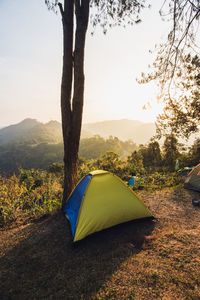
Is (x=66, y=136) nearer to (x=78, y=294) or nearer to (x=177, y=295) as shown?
(x=78, y=294)

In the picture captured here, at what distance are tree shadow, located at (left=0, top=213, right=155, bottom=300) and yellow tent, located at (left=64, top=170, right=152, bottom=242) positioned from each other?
20cm

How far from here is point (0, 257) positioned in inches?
110

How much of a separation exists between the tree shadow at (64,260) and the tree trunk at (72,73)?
2151mm

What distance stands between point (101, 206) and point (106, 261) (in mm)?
986

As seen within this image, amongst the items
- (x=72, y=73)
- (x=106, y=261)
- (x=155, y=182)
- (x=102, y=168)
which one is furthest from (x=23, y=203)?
(x=155, y=182)

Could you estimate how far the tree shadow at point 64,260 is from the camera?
2.08 meters

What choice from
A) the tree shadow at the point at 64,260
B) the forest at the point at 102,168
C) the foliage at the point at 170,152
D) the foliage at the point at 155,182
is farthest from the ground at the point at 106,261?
the foliage at the point at 170,152

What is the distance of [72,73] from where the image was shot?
13.8ft

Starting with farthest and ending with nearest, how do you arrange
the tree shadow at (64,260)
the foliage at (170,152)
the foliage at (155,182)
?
the foliage at (170,152), the foliage at (155,182), the tree shadow at (64,260)

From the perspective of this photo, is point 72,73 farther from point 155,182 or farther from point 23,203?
point 155,182

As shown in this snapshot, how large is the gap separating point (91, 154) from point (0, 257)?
69251 millimetres

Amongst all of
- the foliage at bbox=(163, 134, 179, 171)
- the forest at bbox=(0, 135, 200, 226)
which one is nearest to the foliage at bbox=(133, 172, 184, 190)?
the forest at bbox=(0, 135, 200, 226)

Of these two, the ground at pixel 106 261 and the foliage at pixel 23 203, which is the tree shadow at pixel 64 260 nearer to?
the ground at pixel 106 261

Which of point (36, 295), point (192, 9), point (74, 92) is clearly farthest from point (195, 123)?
point (36, 295)
